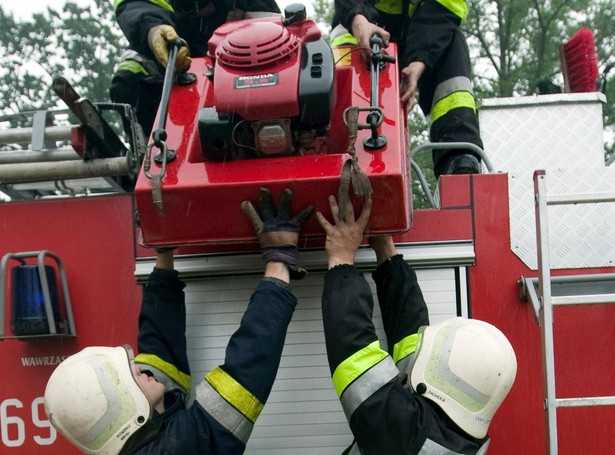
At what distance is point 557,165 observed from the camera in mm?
3066

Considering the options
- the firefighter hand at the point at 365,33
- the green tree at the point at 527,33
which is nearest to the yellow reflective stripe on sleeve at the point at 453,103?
the firefighter hand at the point at 365,33

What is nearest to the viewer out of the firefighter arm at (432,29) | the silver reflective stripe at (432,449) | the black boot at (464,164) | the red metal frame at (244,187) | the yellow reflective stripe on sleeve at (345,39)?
the silver reflective stripe at (432,449)

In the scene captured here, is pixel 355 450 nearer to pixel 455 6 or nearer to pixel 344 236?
pixel 344 236

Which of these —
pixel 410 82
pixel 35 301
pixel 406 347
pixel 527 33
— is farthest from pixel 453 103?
pixel 527 33

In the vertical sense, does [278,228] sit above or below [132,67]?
below

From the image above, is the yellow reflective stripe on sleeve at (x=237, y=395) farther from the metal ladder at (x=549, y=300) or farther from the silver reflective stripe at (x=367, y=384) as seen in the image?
the metal ladder at (x=549, y=300)

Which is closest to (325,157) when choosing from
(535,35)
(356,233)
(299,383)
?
(356,233)

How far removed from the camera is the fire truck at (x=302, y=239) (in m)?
2.46

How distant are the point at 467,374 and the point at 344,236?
54 centimetres

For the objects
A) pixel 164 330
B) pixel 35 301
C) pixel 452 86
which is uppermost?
pixel 452 86

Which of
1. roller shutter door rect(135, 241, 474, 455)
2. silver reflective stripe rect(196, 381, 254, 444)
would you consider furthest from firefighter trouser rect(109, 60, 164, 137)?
silver reflective stripe rect(196, 381, 254, 444)

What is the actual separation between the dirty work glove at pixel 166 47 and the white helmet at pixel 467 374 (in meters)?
1.32

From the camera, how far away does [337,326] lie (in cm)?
235

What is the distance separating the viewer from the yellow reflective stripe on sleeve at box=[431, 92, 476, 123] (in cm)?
334
